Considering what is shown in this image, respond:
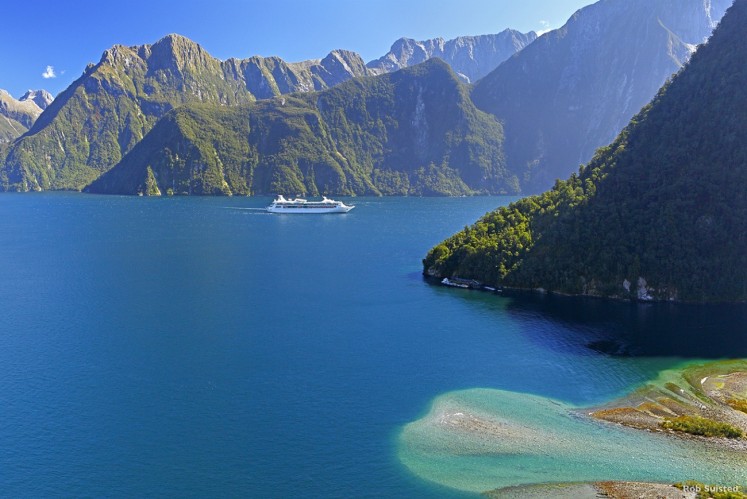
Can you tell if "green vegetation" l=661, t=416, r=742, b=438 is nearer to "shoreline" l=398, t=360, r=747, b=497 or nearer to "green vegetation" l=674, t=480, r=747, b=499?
"shoreline" l=398, t=360, r=747, b=497

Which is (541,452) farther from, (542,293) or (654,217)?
(654,217)

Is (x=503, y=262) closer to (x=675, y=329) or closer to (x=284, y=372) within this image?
(x=675, y=329)

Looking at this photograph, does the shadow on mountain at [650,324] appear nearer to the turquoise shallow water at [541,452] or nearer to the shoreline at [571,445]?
the shoreline at [571,445]

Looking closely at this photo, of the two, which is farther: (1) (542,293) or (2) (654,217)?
(1) (542,293)

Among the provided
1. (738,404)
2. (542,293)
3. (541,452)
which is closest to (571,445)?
(541,452)

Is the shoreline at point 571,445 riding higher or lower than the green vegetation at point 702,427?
lower

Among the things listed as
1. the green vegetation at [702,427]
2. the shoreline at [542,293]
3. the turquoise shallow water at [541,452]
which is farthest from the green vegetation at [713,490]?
the shoreline at [542,293]
